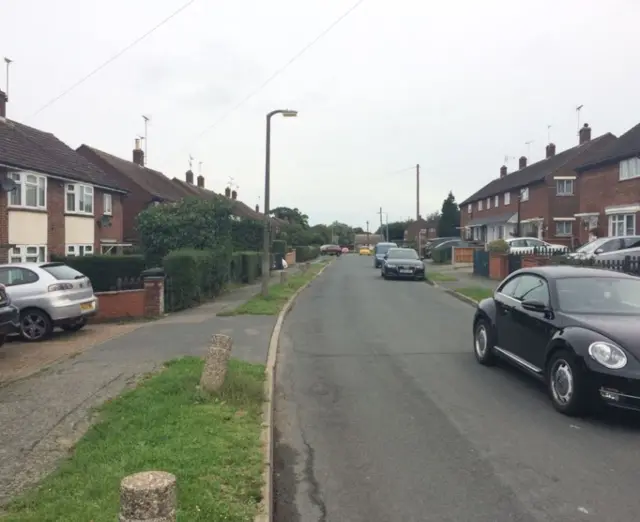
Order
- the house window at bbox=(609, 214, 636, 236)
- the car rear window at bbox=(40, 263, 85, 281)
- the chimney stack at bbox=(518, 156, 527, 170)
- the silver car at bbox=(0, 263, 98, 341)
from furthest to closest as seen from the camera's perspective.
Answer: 1. the chimney stack at bbox=(518, 156, 527, 170)
2. the house window at bbox=(609, 214, 636, 236)
3. the car rear window at bbox=(40, 263, 85, 281)
4. the silver car at bbox=(0, 263, 98, 341)

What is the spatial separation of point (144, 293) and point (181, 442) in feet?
35.1

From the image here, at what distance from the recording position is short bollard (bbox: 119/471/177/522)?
267 centimetres

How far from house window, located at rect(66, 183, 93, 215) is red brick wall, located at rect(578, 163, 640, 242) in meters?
23.4

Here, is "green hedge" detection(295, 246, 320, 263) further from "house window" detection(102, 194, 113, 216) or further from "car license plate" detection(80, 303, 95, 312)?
"car license plate" detection(80, 303, 95, 312)

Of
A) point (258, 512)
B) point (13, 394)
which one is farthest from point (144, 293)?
point (258, 512)

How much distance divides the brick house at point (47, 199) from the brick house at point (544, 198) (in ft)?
83.7

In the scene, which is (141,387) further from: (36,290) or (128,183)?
(128,183)

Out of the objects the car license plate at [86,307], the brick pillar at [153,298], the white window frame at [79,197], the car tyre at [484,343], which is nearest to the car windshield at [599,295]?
the car tyre at [484,343]

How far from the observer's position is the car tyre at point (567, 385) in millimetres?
5648

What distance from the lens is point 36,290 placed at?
461 inches

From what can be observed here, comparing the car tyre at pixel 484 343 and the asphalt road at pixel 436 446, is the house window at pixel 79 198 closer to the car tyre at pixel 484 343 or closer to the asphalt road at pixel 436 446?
the asphalt road at pixel 436 446

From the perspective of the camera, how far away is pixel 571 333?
19.7 feet

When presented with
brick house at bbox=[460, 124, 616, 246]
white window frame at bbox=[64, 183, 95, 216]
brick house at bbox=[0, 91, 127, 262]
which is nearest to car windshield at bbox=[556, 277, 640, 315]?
brick house at bbox=[0, 91, 127, 262]

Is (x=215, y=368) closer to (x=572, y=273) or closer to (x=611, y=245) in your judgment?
(x=572, y=273)
